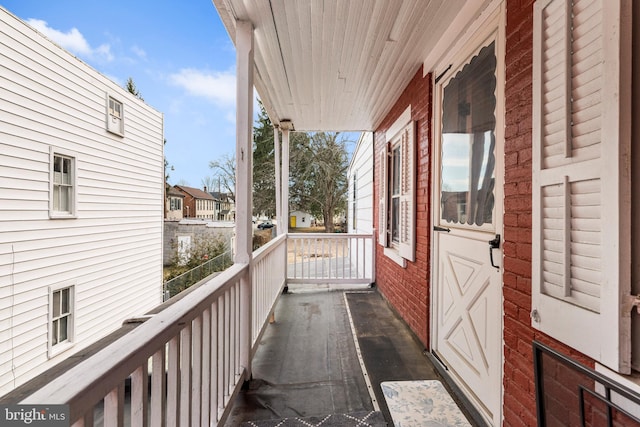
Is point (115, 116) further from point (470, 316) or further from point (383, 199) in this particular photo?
point (383, 199)

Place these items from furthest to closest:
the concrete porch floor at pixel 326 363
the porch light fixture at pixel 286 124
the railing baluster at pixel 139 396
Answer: the porch light fixture at pixel 286 124
the concrete porch floor at pixel 326 363
the railing baluster at pixel 139 396

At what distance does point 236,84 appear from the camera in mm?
2125

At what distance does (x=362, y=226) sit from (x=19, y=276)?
17.8ft

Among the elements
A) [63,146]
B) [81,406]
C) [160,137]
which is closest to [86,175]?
[63,146]

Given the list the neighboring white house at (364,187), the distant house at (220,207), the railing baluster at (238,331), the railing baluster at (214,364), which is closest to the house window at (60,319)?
the distant house at (220,207)

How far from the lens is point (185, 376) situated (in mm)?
1214

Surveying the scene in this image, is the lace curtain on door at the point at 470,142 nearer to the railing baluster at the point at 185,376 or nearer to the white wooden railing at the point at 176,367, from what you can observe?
the white wooden railing at the point at 176,367

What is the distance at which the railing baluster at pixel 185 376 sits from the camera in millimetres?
1189

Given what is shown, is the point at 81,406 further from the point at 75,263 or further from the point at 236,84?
the point at 75,263

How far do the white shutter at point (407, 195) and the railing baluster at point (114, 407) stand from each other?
8.98ft

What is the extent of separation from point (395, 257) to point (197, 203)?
2555mm

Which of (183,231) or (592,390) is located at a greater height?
(183,231)

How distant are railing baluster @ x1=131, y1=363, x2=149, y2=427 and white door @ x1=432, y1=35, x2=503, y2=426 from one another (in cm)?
172

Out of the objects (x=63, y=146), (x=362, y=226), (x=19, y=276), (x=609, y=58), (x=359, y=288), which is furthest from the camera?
(x=362, y=226)
